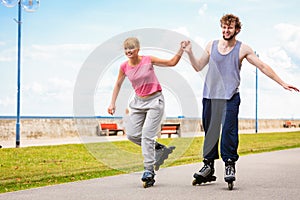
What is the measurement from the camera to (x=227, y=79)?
281 inches

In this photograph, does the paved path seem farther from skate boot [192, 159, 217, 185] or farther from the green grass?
the green grass

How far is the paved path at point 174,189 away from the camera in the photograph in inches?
244

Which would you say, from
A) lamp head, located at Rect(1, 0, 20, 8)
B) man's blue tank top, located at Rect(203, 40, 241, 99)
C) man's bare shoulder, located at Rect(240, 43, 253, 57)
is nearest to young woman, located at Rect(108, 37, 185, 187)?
man's blue tank top, located at Rect(203, 40, 241, 99)

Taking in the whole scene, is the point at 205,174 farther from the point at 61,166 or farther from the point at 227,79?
the point at 61,166

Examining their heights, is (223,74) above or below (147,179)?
above

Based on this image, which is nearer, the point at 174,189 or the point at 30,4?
the point at 174,189

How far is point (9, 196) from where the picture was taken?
6.27 metres

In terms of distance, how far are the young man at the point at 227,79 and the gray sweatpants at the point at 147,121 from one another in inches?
23.9

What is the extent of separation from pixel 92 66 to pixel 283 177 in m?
3.13

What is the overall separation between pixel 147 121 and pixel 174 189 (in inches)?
40.2

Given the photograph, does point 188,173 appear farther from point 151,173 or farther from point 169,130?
point 169,130

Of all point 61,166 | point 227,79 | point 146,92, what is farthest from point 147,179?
point 61,166

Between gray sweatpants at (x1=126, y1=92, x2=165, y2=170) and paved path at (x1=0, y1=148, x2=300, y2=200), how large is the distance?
1.36ft

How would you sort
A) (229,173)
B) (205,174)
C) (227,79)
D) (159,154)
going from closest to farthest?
(229,173), (227,79), (205,174), (159,154)
